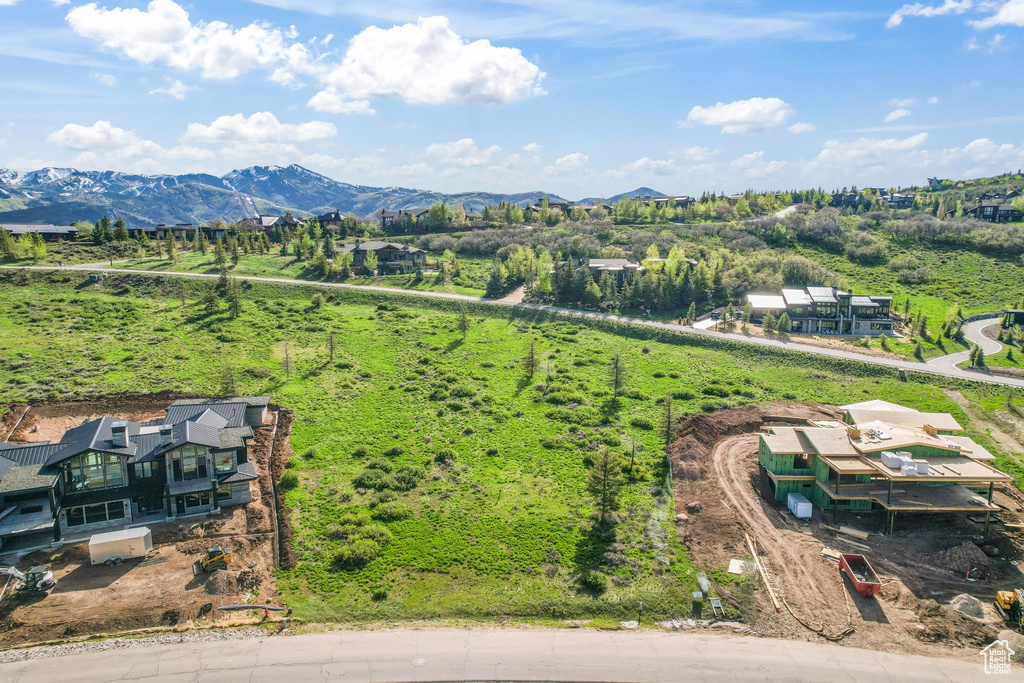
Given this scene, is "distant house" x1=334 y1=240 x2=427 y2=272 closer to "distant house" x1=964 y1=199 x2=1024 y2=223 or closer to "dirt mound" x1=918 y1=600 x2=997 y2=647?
"dirt mound" x1=918 y1=600 x2=997 y2=647

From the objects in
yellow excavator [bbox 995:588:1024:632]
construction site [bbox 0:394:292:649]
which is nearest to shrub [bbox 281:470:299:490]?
construction site [bbox 0:394:292:649]

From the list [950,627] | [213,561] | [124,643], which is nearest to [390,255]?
[213,561]

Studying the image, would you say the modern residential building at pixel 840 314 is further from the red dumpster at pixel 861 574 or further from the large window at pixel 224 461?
the large window at pixel 224 461

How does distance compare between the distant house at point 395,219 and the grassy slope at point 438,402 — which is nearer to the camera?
the grassy slope at point 438,402

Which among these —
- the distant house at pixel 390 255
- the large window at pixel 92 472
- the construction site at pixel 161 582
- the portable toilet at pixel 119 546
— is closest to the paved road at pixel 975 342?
the construction site at pixel 161 582

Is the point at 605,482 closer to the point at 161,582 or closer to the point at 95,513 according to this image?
the point at 161,582
